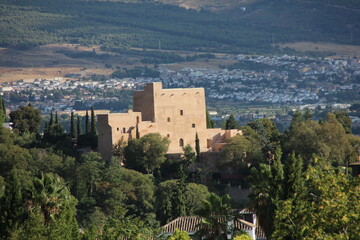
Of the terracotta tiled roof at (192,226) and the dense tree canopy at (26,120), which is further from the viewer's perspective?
the dense tree canopy at (26,120)

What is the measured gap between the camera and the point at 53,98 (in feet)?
578

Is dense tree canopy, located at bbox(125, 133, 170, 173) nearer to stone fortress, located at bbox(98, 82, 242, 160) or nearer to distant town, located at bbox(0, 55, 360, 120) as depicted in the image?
stone fortress, located at bbox(98, 82, 242, 160)

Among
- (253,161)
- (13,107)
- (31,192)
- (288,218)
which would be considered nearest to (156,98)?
(253,161)

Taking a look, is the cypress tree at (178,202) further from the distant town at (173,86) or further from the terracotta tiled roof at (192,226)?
the distant town at (173,86)

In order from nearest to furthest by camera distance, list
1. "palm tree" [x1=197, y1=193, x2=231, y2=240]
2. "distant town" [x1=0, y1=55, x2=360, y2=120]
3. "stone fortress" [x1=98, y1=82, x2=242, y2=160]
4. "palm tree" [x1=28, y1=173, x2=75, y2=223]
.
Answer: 1. "palm tree" [x1=197, y1=193, x2=231, y2=240]
2. "palm tree" [x1=28, y1=173, x2=75, y2=223]
3. "stone fortress" [x1=98, y1=82, x2=242, y2=160]
4. "distant town" [x1=0, y1=55, x2=360, y2=120]

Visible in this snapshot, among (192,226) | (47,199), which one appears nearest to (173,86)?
(192,226)

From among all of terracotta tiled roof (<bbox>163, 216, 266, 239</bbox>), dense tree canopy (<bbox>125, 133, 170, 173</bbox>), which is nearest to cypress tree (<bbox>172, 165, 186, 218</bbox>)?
terracotta tiled roof (<bbox>163, 216, 266, 239</bbox>)

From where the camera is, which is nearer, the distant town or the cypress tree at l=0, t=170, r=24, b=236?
the cypress tree at l=0, t=170, r=24, b=236

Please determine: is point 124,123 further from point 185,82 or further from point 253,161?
point 185,82

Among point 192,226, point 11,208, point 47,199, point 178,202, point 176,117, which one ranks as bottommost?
point 178,202

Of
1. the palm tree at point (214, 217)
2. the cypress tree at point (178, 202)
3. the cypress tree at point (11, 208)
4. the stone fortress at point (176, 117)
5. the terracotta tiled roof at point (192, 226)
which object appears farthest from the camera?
the stone fortress at point (176, 117)

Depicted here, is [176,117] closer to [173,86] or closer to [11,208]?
[11,208]

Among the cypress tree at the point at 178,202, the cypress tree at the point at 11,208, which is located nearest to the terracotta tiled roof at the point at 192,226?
the cypress tree at the point at 11,208

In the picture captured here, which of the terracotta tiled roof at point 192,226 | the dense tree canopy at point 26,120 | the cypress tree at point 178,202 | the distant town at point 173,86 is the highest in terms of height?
the dense tree canopy at point 26,120
